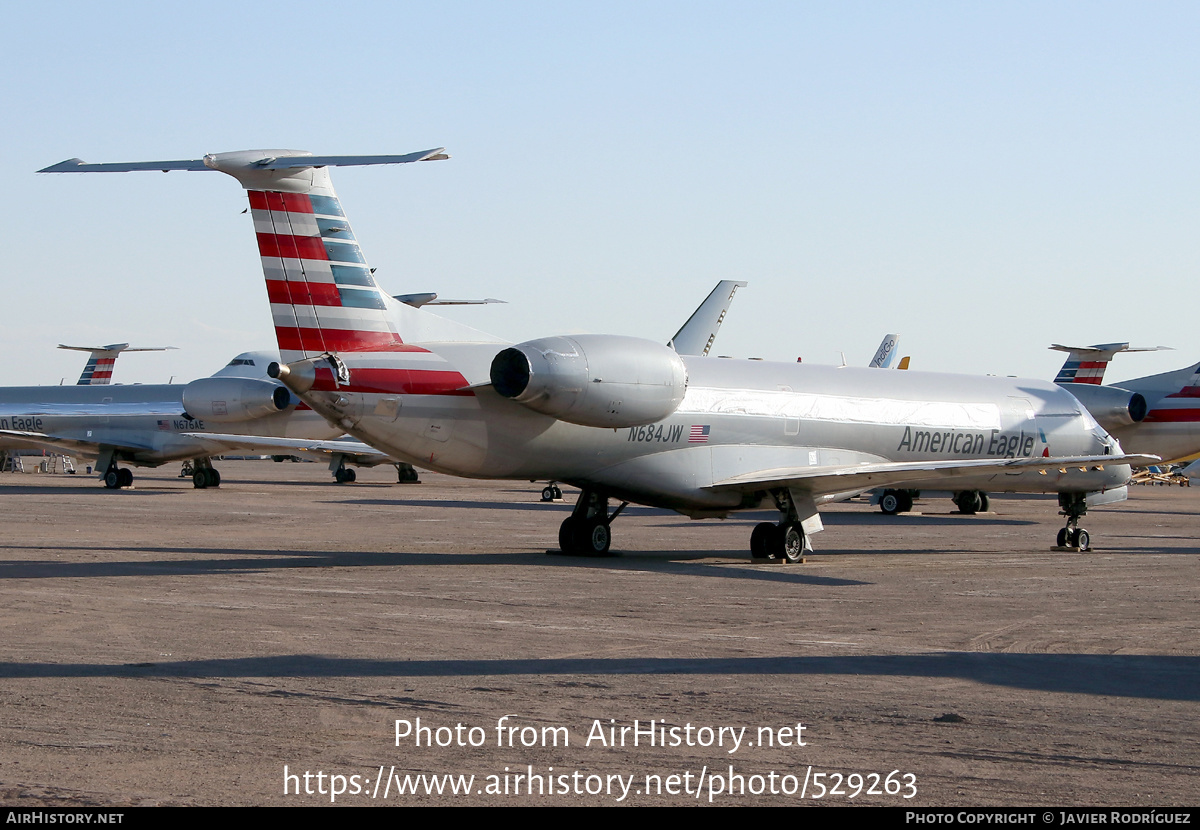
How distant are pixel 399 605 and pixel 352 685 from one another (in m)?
5.02

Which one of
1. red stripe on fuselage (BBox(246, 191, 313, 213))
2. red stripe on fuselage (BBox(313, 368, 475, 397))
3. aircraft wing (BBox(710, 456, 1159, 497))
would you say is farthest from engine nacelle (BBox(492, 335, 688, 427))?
red stripe on fuselage (BBox(246, 191, 313, 213))

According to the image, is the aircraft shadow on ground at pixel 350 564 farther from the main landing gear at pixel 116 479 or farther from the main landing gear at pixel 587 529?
the main landing gear at pixel 116 479

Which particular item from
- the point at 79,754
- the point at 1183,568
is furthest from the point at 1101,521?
the point at 79,754

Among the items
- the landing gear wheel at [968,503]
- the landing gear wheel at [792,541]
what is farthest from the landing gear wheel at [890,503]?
the landing gear wheel at [792,541]

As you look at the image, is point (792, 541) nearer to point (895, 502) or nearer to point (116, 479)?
point (895, 502)

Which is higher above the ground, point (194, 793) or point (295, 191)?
point (295, 191)

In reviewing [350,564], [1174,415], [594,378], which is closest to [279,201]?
[594,378]

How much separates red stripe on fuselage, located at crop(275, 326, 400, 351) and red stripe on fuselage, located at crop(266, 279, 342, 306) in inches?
14.2

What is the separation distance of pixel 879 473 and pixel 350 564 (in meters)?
8.33

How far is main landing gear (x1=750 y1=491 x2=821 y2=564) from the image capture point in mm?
20797

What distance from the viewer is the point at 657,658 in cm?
1055

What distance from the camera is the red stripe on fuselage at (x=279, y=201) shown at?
56.2ft

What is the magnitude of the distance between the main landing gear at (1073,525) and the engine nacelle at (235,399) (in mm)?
28125
